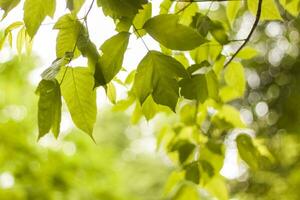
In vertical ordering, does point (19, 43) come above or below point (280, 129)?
below

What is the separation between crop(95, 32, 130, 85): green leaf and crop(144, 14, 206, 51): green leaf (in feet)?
0.12

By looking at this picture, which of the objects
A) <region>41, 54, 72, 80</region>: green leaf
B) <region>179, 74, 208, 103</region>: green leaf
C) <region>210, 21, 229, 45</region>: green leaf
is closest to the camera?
<region>41, 54, 72, 80</region>: green leaf

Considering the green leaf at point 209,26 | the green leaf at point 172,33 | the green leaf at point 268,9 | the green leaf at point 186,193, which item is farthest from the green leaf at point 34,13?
the green leaf at point 186,193

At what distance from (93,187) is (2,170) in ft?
3.00

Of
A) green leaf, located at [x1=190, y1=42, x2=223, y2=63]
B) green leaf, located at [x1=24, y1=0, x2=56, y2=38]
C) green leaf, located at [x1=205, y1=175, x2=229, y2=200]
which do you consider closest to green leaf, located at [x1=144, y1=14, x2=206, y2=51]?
green leaf, located at [x1=24, y1=0, x2=56, y2=38]

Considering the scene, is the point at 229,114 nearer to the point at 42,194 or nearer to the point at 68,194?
the point at 42,194

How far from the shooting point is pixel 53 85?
1.85 feet

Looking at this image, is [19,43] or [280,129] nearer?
[19,43]

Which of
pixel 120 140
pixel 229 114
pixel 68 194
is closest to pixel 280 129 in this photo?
pixel 68 194

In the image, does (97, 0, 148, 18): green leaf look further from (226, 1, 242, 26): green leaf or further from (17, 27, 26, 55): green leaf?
(226, 1, 242, 26): green leaf

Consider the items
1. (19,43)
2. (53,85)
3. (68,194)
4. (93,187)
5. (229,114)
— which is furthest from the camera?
(93,187)

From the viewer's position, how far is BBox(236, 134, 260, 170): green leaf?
94 centimetres

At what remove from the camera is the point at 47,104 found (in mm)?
567

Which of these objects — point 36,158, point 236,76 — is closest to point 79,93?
point 236,76
